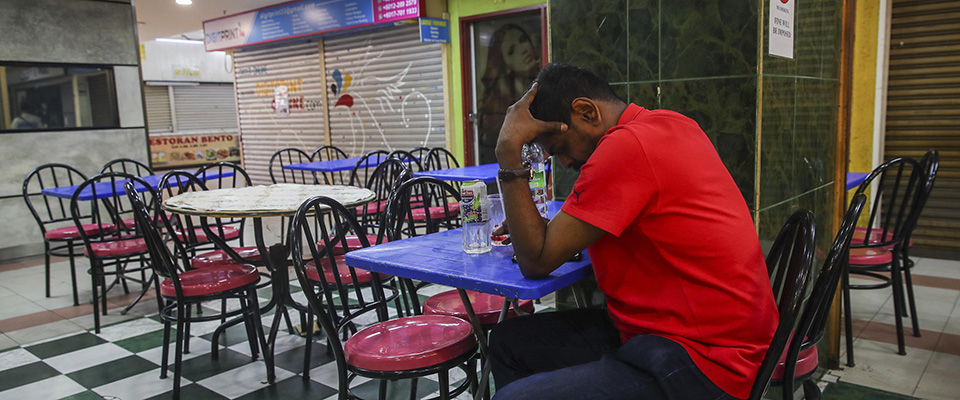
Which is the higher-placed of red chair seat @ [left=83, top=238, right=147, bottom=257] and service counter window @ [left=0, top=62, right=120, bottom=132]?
service counter window @ [left=0, top=62, right=120, bottom=132]

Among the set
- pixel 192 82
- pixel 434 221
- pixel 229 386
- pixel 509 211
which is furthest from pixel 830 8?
pixel 192 82

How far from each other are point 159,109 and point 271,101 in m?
7.93

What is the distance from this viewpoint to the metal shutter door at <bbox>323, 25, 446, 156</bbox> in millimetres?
7992

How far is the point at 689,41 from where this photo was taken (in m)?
2.45

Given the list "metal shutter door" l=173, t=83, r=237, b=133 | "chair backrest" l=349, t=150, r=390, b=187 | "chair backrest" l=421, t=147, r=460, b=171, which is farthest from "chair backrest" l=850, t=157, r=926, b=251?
"metal shutter door" l=173, t=83, r=237, b=133

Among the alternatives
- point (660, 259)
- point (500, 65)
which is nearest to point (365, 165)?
point (500, 65)

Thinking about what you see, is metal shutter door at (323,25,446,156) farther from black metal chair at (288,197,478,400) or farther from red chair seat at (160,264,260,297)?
black metal chair at (288,197,478,400)

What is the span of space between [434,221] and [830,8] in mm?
2797

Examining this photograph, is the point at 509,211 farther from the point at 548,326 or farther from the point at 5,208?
the point at 5,208

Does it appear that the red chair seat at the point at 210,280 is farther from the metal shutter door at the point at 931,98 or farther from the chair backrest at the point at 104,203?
the metal shutter door at the point at 931,98

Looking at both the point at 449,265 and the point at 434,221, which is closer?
the point at 449,265

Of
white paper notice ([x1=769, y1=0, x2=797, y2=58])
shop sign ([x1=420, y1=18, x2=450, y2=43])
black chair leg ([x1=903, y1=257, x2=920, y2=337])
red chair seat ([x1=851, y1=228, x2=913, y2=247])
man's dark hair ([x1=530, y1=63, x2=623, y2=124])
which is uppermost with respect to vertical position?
shop sign ([x1=420, y1=18, x2=450, y2=43])

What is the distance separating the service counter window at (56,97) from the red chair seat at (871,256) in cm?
698

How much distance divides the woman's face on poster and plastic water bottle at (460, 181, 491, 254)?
16.9ft
